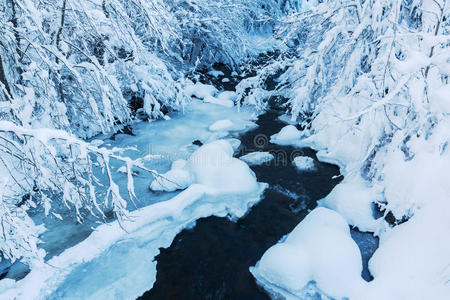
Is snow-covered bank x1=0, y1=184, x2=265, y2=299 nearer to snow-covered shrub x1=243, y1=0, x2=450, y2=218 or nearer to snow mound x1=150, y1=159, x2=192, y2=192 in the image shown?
snow mound x1=150, y1=159, x2=192, y2=192

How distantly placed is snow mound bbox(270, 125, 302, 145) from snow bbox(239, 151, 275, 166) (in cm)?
86

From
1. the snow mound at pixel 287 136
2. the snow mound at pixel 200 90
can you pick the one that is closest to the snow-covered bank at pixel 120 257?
the snow mound at pixel 287 136

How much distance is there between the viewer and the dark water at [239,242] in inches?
141

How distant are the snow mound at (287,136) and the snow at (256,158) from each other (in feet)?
2.83

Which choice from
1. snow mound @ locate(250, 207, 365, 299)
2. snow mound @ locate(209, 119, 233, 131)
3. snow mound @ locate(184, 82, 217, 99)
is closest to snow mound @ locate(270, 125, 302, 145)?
snow mound @ locate(209, 119, 233, 131)

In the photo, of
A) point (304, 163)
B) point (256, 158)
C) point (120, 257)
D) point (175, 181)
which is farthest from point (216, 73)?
point (120, 257)

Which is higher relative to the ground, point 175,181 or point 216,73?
point 216,73

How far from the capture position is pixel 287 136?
23.9ft

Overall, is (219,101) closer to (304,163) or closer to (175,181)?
(304,163)

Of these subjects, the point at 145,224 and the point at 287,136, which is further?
the point at 287,136

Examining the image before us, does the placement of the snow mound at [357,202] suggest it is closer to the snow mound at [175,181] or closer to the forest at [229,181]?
the forest at [229,181]

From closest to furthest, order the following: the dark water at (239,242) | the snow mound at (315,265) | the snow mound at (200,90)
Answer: the snow mound at (315,265)
the dark water at (239,242)
the snow mound at (200,90)

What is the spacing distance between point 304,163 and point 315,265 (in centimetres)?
299

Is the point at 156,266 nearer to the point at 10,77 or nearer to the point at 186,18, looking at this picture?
the point at 10,77
